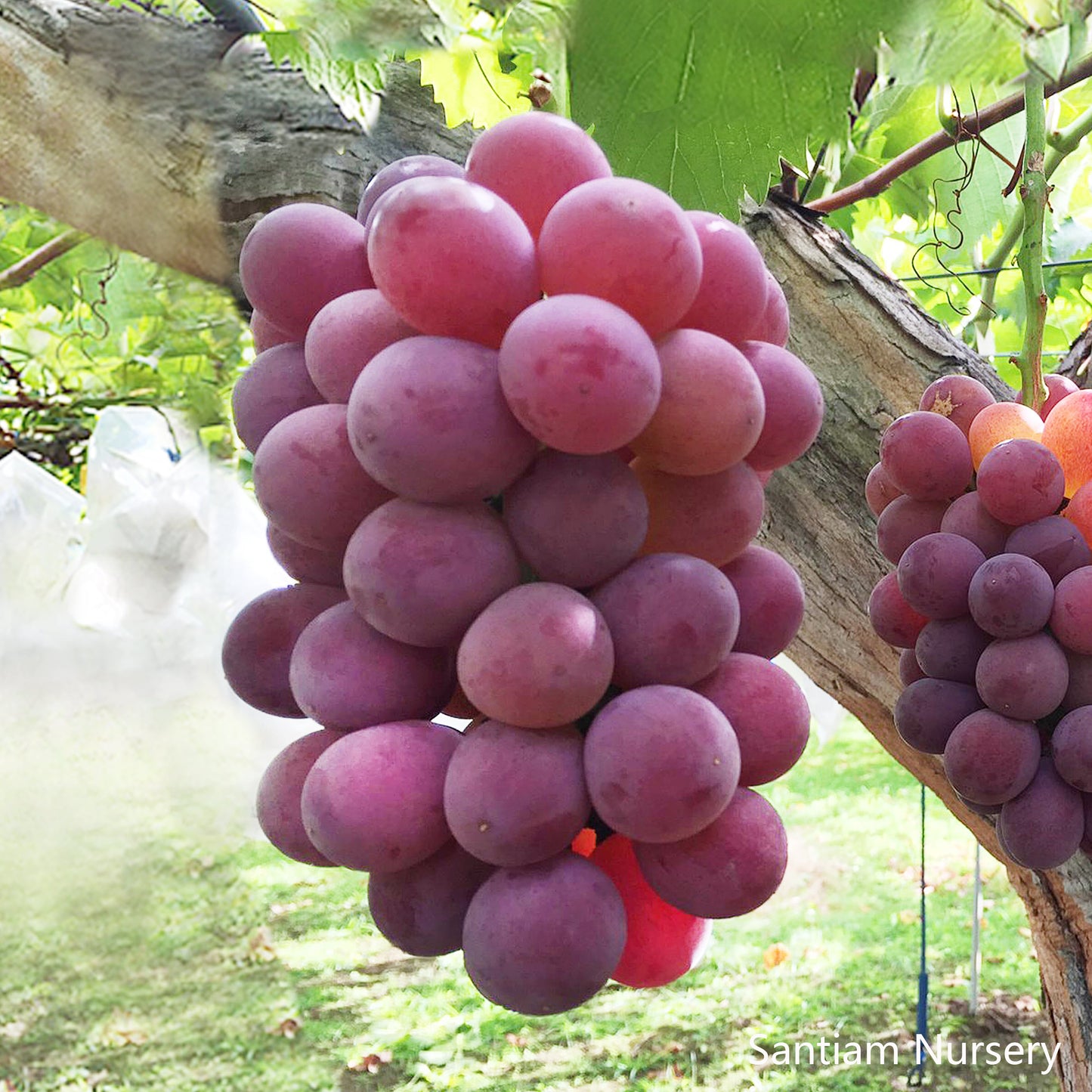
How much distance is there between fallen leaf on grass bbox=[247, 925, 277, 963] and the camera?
109 inches

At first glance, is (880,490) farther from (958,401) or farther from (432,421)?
(432,421)

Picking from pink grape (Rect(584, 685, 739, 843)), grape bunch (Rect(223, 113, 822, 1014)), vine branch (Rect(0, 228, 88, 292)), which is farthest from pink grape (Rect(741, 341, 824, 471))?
vine branch (Rect(0, 228, 88, 292))

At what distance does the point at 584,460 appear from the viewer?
13.2 inches

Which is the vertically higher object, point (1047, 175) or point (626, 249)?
point (1047, 175)

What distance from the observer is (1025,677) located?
0.54 metres

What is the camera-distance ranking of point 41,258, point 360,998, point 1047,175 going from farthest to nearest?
1. point 360,998
2. point 41,258
3. point 1047,175

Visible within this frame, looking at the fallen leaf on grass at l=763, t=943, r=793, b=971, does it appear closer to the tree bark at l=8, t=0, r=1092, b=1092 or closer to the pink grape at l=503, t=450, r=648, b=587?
the tree bark at l=8, t=0, r=1092, b=1092

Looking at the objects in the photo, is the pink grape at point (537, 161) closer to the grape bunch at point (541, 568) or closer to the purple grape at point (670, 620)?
the grape bunch at point (541, 568)

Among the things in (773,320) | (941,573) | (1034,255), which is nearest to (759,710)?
(773,320)

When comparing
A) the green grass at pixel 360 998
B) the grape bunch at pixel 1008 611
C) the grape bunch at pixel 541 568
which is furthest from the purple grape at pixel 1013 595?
the green grass at pixel 360 998

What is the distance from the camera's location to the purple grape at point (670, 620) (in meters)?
0.33

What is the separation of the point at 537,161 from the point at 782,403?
114 millimetres

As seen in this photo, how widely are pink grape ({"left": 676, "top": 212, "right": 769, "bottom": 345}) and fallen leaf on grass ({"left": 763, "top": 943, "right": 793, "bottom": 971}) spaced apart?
8.96 ft

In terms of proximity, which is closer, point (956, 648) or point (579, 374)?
point (579, 374)
